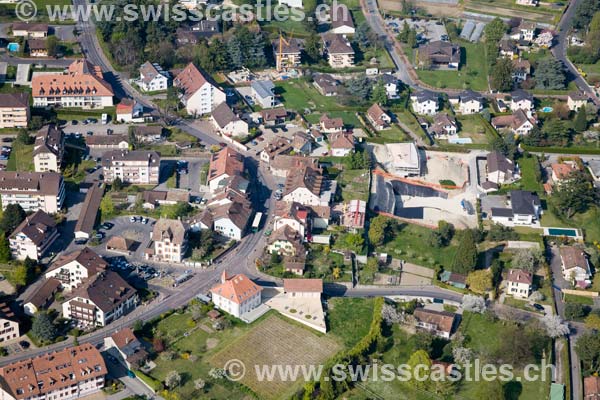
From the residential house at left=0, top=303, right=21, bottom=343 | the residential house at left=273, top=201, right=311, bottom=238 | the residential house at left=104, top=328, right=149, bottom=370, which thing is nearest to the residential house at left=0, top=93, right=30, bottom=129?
the residential house at left=273, top=201, right=311, bottom=238

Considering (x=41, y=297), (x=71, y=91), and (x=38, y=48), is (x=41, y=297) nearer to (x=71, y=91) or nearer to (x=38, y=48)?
(x=71, y=91)

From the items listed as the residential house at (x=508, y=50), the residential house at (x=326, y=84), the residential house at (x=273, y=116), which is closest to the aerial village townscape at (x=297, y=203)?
the residential house at (x=326, y=84)

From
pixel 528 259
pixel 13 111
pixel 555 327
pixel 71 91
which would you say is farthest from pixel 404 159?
pixel 13 111

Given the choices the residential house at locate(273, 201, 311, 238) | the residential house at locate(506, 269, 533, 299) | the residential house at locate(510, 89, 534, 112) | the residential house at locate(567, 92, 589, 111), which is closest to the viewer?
the residential house at locate(506, 269, 533, 299)

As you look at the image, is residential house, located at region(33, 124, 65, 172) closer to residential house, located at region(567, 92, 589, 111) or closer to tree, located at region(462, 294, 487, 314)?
tree, located at region(462, 294, 487, 314)

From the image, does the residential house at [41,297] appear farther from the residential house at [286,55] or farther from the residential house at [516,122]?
the residential house at [516,122]

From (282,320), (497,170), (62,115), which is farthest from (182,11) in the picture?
(282,320)
